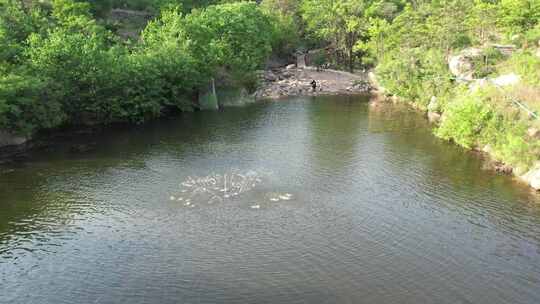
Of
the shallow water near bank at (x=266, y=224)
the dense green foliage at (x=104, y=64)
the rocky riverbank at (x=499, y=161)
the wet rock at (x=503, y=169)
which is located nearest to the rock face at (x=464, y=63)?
the rocky riverbank at (x=499, y=161)

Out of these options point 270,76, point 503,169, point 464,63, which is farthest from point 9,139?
point 464,63

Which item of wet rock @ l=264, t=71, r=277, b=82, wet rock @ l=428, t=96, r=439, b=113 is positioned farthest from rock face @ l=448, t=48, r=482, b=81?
wet rock @ l=264, t=71, r=277, b=82

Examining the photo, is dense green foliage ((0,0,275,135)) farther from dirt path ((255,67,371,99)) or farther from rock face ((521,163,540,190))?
rock face ((521,163,540,190))

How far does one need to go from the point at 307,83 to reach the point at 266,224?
2101 inches

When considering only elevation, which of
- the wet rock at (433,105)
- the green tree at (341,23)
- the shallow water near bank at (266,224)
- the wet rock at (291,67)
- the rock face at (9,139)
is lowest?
the shallow water near bank at (266,224)

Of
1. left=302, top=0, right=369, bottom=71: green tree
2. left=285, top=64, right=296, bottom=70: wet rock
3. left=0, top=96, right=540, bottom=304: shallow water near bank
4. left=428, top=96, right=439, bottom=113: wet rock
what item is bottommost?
left=0, top=96, right=540, bottom=304: shallow water near bank

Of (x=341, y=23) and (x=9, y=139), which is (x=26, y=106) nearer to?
(x=9, y=139)

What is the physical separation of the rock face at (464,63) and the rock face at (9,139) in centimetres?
4730

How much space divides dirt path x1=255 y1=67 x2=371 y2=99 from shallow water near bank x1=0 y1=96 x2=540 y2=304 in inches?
1085

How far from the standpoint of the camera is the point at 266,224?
1407 inches

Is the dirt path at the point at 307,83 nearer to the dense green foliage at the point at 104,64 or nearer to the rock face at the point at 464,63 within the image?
the dense green foliage at the point at 104,64

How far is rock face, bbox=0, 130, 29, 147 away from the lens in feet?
173

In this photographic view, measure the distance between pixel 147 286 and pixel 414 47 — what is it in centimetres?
5872

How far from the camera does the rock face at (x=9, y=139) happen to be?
173ft
